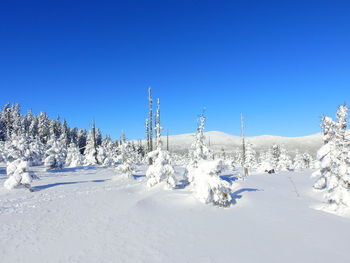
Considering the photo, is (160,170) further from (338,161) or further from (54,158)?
(54,158)

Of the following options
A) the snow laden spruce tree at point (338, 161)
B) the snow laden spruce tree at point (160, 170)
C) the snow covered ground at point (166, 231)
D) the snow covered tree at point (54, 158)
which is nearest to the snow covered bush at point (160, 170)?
the snow laden spruce tree at point (160, 170)

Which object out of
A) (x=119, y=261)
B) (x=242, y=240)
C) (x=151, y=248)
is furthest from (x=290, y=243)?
(x=119, y=261)

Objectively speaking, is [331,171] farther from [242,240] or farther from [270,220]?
[242,240]

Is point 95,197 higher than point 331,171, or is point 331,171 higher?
point 331,171

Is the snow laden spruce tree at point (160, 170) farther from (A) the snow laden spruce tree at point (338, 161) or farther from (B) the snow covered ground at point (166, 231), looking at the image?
(A) the snow laden spruce tree at point (338, 161)

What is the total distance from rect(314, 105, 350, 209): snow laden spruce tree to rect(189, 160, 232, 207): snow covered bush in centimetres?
758

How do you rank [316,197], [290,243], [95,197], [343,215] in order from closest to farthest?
[290,243] < [343,215] < [95,197] < [316,197]

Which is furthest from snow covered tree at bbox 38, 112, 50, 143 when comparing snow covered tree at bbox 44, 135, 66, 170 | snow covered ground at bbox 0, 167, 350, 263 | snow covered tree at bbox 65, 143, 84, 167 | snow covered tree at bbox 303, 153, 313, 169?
snow covered tree at bbox 303, 153, 313, 169

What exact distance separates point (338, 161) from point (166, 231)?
13391mm

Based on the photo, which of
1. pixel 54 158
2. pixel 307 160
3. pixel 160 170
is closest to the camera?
pixel 160 170

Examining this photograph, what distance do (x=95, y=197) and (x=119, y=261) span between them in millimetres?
11259

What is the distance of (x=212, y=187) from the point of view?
1585cm

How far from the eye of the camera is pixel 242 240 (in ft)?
37.1

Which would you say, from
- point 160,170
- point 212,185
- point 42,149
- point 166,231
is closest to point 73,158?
point 42,149
